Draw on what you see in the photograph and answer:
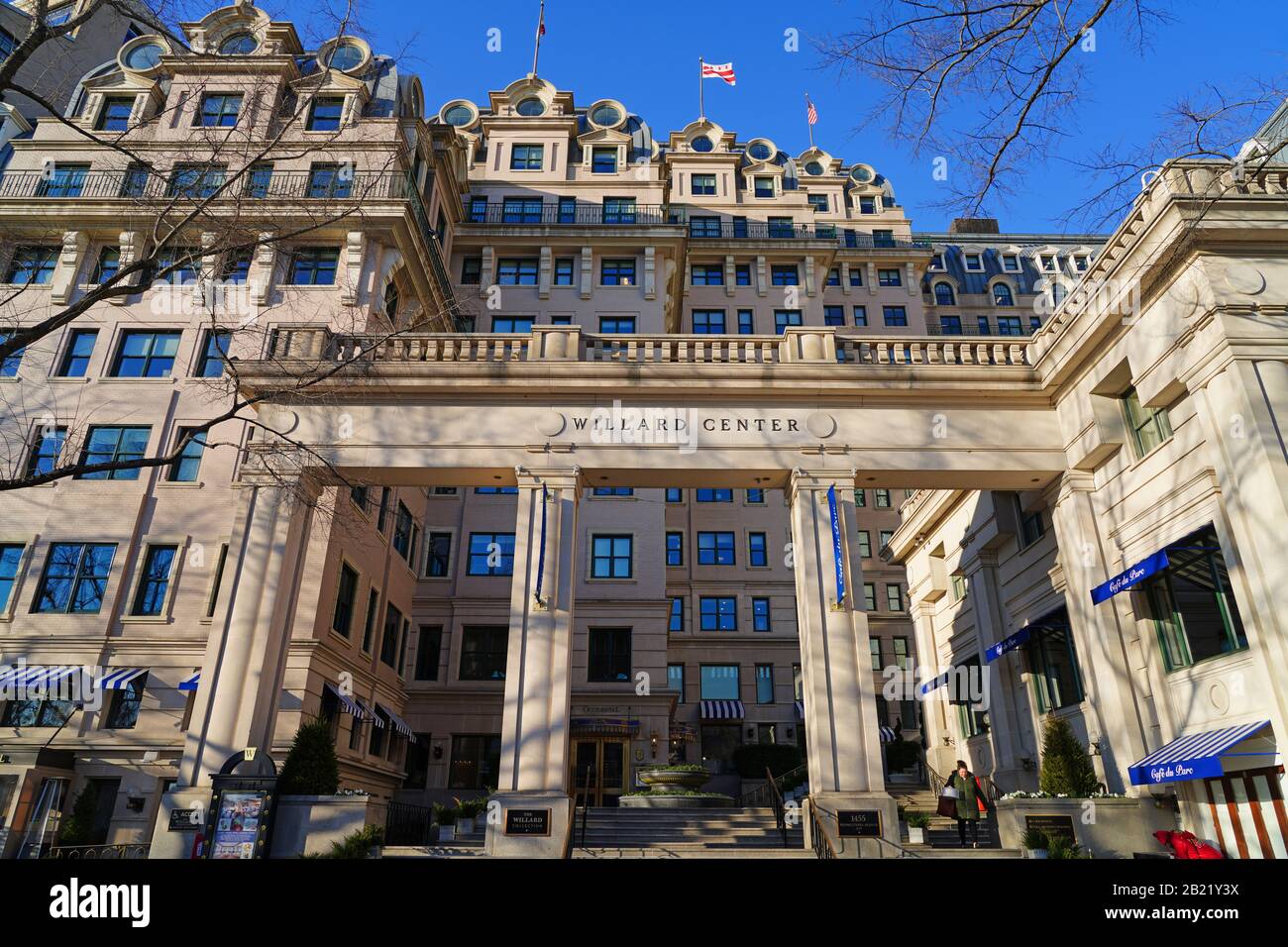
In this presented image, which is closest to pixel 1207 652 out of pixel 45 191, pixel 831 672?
pixel 831 672

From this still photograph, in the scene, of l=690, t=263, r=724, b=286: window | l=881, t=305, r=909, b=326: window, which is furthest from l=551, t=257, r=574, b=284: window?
l=881, t=305, r=909, b=326: window

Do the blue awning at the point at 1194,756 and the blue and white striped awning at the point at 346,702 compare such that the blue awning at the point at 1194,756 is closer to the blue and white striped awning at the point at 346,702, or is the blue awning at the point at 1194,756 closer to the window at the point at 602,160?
the blue and white striped awning at the point at 346,702

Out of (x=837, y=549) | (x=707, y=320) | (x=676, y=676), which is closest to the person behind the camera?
(x=837, y=549)

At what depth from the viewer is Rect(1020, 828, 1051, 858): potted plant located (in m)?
14.2

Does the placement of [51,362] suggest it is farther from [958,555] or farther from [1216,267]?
[1216,267]

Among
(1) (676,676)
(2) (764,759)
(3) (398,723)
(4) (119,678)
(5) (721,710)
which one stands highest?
(1) (676,676)

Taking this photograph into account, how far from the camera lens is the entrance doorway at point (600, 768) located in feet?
95.0

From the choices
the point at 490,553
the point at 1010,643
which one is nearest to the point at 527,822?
the point at 1010,643

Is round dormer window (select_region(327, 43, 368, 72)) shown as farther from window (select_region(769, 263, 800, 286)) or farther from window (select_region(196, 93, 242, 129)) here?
window (select_region(769, 263, 800, 286))

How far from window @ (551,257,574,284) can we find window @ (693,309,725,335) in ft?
28.6

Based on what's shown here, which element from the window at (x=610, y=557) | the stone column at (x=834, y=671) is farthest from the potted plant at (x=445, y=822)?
the window at (x=610, y=557)

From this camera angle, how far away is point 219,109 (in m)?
30.7

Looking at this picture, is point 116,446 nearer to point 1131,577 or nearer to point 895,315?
point 1131,577

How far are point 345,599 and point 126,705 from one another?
20.8ft
